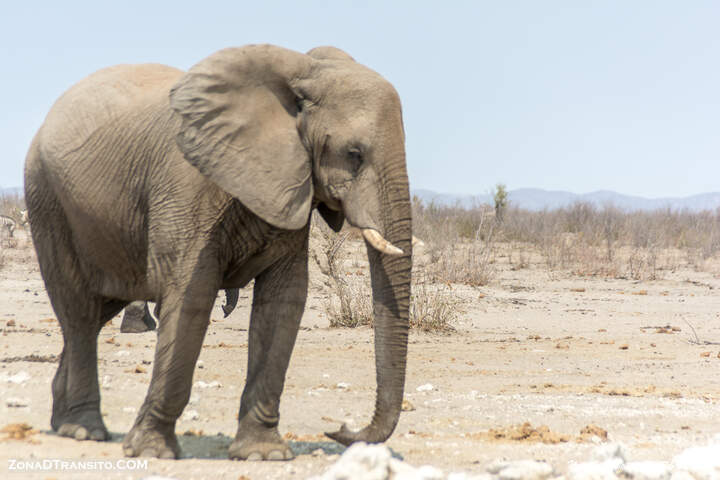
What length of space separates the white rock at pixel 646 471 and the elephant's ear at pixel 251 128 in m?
2.07

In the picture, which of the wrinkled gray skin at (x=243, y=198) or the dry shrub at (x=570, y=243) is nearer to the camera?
the wrinkled gray skin at (x=243, y=198)

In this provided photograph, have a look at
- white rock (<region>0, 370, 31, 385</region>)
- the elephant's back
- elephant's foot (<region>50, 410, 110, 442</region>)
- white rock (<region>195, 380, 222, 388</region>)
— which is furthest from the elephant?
the elephant's back

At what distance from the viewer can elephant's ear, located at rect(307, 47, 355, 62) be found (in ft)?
16.3

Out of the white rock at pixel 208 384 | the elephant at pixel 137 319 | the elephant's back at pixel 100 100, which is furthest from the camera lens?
the elephant at pixel 137 319

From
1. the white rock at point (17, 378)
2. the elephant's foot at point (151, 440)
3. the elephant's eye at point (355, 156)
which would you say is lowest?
the white rock at point (17, 378)

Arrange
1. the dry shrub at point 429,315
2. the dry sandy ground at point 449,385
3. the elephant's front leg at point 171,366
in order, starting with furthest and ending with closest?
the dry shrub at point 429,315 < the dry sandy ground at point 449,385 < the elephant's front leg at point 171,366

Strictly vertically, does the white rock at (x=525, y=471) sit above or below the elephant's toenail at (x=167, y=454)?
above

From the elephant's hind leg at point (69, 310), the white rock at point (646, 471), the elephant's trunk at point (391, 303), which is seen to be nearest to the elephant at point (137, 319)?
the elephant's hind leg at point (69, 310)

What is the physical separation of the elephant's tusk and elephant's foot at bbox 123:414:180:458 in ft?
5.31

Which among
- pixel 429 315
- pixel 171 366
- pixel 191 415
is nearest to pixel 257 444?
pixel 171 366

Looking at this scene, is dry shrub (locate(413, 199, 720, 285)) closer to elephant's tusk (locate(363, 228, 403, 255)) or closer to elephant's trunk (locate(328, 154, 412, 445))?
elephant's trunk (locate(328, 154, 412, 445))

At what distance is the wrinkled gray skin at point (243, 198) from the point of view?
4.61 m

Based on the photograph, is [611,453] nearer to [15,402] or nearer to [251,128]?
[251,128]

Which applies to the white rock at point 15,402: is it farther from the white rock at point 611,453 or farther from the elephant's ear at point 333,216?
the white rock at point 611,453
